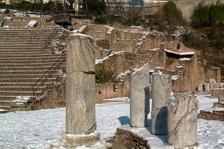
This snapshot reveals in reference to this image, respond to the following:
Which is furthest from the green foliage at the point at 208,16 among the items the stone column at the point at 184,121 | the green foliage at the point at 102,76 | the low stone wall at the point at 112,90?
the stone column at the point at 184,121

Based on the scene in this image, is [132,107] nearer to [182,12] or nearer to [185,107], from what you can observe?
[185,107]

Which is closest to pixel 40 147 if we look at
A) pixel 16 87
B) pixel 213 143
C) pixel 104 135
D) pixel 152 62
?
pixel 104 135

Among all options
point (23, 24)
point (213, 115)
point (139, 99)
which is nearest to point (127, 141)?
point (139, 99)

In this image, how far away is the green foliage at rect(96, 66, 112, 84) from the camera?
21403mm

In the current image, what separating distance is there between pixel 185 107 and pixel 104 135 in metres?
3.23

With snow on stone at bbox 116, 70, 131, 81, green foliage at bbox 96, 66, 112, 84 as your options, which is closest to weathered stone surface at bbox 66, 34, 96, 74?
green foliage at bbox 96, 66, 112, 84

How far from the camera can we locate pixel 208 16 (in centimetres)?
5175

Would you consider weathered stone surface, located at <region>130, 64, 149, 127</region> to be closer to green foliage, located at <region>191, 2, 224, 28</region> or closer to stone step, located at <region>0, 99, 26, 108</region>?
stone step, located at <region>0, 99, 26, 108</region>

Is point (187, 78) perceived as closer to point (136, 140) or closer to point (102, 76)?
point (102, 76)

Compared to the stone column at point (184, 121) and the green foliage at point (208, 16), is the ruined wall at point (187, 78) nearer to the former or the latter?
the stone column at point (184, 121)

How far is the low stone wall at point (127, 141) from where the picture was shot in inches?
404

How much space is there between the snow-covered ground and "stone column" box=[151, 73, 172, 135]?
2.90 ft

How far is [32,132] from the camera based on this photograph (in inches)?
490

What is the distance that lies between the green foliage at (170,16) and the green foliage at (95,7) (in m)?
6.01
